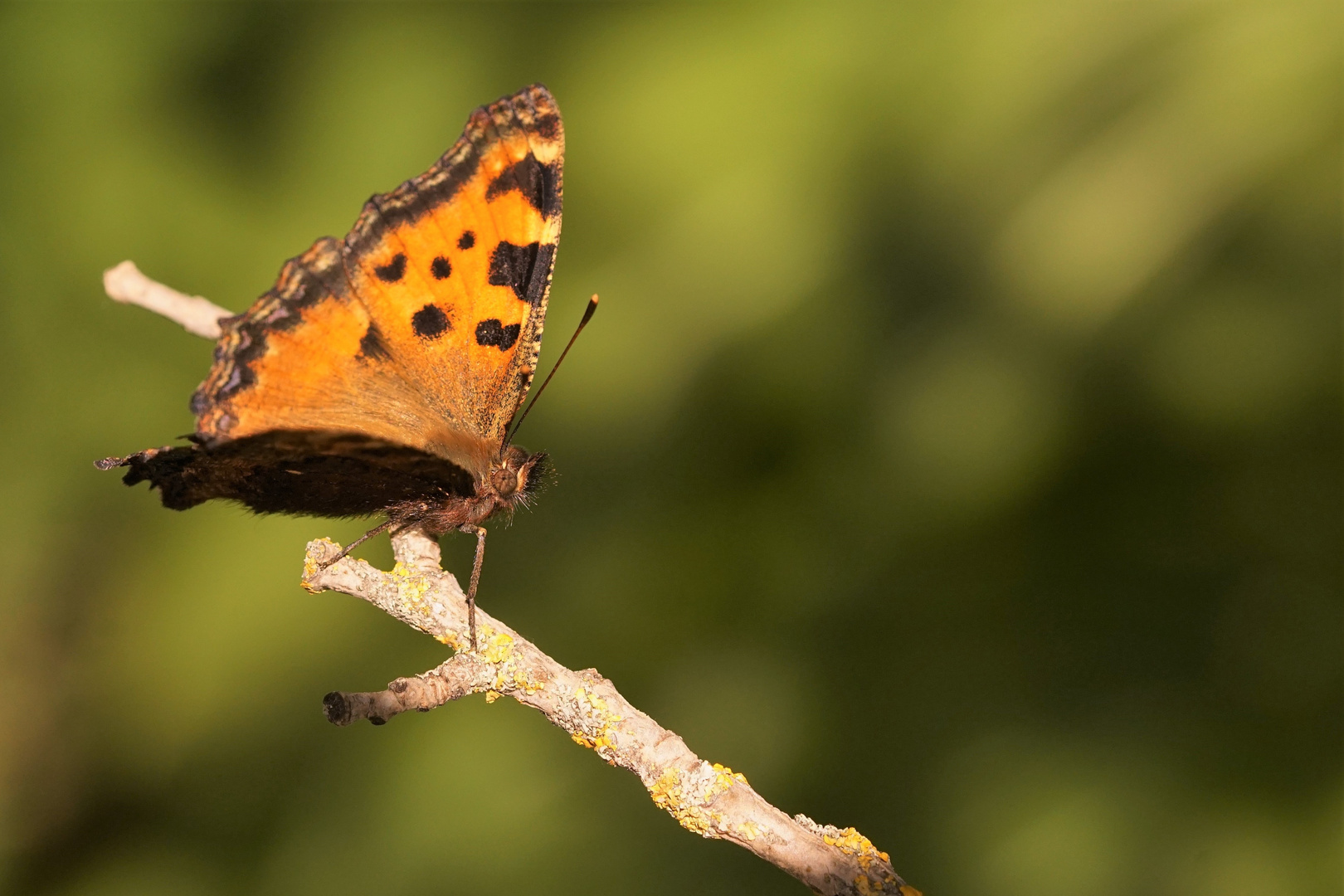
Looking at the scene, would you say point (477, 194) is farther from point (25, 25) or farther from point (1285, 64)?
point (25, 25)

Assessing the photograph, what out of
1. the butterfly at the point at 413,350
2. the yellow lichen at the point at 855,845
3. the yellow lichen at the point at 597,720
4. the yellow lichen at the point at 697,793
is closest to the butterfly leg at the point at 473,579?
the butterfly at the point at 413,350

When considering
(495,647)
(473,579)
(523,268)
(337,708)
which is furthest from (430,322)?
(337,708)

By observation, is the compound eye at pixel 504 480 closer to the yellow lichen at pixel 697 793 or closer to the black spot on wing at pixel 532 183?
the black spot on wing at pixel 532 183

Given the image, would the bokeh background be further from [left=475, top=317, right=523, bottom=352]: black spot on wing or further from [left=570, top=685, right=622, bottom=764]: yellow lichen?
[left=570, top=685, right=622, bottom=764]: yellow lichen

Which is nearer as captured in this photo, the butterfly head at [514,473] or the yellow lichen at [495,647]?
the yellow lichen at [495,647]

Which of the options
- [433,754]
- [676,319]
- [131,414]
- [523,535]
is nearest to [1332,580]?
[676,319]
